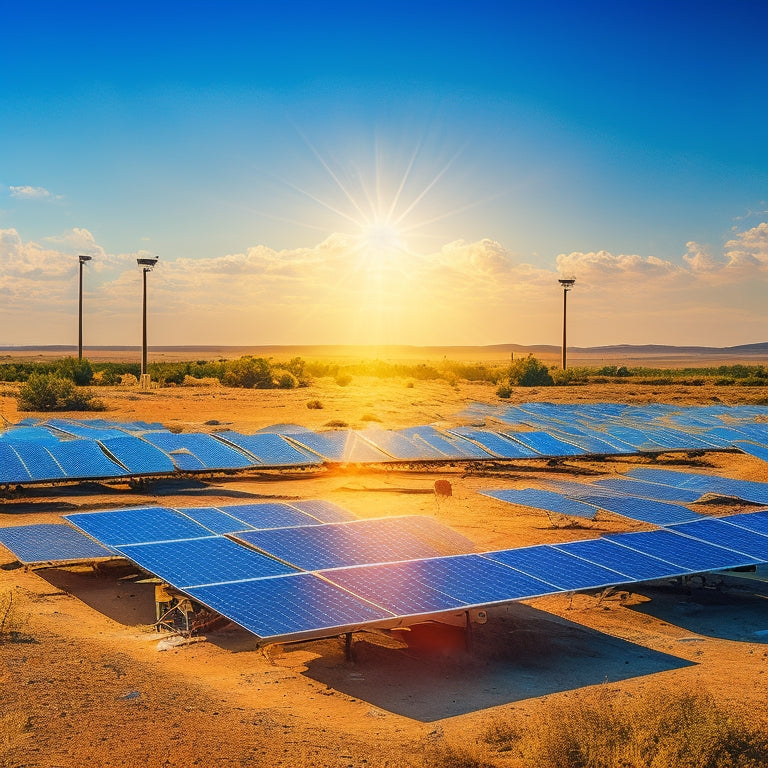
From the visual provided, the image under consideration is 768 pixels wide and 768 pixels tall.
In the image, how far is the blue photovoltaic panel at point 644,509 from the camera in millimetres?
19875

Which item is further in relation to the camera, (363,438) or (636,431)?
(636,431)

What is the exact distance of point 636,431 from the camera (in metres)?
37.9

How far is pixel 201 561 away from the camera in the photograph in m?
14.3

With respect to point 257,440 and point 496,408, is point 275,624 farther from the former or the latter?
point 496,408

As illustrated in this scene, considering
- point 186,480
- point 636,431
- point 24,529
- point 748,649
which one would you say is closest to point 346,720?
point 748,649

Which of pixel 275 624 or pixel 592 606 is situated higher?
pixel 275 624

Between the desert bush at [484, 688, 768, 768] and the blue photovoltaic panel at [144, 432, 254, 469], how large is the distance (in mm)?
18689

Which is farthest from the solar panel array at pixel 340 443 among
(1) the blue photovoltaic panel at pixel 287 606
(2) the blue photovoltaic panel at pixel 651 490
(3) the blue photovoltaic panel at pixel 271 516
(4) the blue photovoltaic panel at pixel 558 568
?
(4) the blue photovoltaic panel at pixel 558 568

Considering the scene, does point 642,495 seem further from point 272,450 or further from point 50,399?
point 50,399

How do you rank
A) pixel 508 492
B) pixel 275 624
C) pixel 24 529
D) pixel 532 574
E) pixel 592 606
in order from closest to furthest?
pixel 275 624 → pixel 532 574 → pixel 592 606 → pixel 24 529 → pixel 508 492

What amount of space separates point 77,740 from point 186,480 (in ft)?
66.5

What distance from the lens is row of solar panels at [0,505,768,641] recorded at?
12.3 meters

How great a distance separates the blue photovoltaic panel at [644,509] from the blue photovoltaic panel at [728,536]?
145 centimetres

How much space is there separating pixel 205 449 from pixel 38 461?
5238mm
